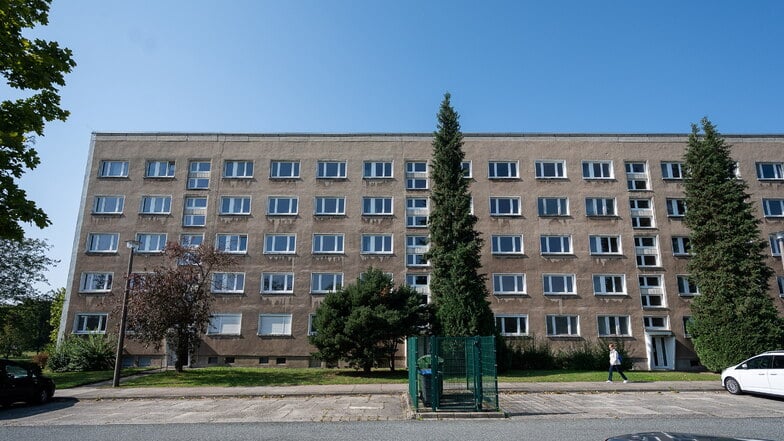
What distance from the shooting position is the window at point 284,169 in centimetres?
3600

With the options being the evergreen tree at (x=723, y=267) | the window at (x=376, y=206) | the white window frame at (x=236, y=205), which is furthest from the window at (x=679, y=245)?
the white window frame at (x=236, y=205)

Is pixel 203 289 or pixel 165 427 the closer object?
pixel 165 427

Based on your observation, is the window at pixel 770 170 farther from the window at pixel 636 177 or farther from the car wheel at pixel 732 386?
the car wheel at pixel 732 386

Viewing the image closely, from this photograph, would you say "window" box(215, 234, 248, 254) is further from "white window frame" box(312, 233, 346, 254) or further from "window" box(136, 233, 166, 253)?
"white window frame" box(312, 233, 346, 254)

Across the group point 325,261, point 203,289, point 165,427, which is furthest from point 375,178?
point 165,427

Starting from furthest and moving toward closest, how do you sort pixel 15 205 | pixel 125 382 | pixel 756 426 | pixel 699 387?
pixel 125 382 < pixel 699 387 < pixel 15 205 < pixel 756 426

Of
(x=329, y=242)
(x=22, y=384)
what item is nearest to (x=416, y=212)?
(x=329, y=242)

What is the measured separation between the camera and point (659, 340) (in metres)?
32.5

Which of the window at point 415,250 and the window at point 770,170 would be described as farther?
the window at point 770,170

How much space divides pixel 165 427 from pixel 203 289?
1432 centimetres

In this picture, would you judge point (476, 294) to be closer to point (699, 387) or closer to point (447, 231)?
point (447, 231)

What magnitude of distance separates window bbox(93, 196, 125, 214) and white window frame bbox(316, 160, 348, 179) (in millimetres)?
14630

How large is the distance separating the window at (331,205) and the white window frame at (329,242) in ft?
5.62

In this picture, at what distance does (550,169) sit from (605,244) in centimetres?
681
